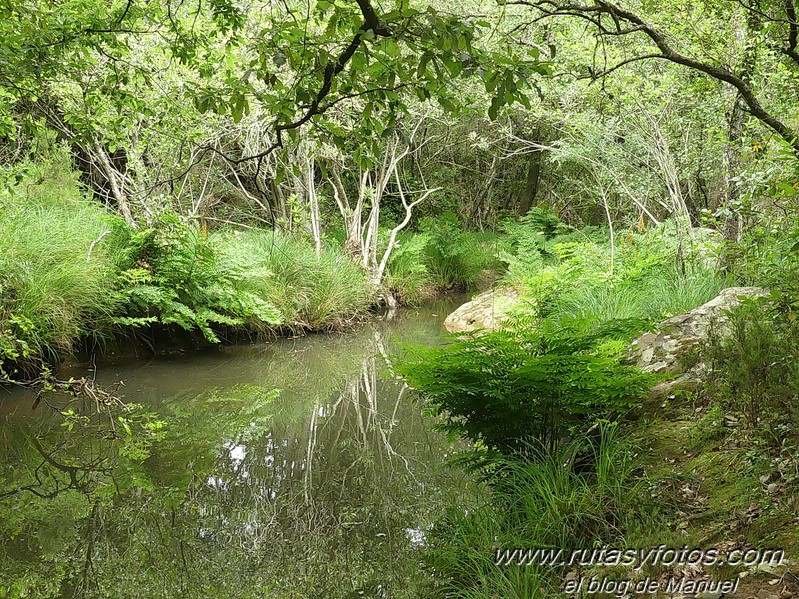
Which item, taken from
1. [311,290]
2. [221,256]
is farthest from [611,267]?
[221,256]

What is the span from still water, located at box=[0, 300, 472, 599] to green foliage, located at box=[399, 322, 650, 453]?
0.59 meters

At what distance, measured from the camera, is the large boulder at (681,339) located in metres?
4.61

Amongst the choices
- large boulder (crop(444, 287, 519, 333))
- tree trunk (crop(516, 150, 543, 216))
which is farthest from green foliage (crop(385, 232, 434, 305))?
tree trunk (crop(516, 150, 543, 216))

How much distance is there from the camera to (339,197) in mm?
14734

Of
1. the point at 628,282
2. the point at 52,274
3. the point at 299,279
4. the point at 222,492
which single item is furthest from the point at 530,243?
the point at 222,492

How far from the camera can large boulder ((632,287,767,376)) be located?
4609 mm

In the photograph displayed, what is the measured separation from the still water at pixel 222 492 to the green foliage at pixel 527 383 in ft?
1.93

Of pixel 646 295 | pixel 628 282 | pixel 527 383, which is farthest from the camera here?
pixel 628 282

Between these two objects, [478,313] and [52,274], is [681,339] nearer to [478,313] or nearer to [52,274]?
[478,313]

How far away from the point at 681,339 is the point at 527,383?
1.82 meters

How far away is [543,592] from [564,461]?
40.2 inches

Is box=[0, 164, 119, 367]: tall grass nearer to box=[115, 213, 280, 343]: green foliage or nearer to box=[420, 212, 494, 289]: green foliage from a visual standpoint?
box=[115, 213, 280, 343]: green foliage

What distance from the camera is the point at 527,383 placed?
12.4 ft

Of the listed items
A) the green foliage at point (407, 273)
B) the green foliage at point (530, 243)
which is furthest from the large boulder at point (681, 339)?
the green foliage at point (407, 273)
